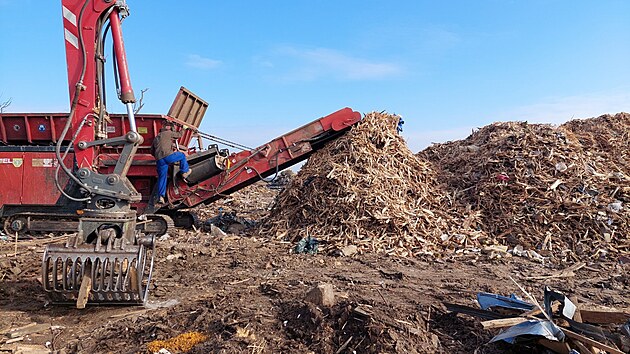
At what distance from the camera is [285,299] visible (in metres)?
4.73

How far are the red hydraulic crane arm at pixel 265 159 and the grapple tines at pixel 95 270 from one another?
486cm

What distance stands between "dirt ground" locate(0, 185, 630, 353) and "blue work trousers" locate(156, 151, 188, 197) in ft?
3.90

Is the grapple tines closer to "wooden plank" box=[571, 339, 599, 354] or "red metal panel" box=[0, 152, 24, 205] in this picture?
"wooden plank" box=[571, 339, 599, 354]

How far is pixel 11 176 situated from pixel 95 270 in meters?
5.15

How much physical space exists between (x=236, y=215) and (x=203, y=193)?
2.43 metres

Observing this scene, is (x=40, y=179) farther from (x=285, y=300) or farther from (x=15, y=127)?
(x=285, y=300)

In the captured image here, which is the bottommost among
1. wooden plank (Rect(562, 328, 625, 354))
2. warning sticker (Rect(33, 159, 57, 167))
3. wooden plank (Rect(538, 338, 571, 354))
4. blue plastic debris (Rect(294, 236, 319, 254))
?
blue plastic debris (Rect(294, 236, 319, 254))

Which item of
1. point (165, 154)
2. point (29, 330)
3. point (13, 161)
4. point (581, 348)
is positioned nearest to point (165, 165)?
point (165, 154)


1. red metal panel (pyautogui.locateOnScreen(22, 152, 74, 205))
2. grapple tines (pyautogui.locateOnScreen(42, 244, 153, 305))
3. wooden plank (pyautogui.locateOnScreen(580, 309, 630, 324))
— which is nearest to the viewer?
wooden plank (pyautogui.locateOnScreen(580, 309, 630, 324))

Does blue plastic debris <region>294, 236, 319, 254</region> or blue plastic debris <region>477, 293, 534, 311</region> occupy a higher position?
blue plastic debris <region>477, 293, 534, 311</region>

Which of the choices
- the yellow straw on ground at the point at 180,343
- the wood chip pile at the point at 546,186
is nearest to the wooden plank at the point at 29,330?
the yellow straw on ground at the point at 180,343

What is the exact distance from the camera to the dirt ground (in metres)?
3.65

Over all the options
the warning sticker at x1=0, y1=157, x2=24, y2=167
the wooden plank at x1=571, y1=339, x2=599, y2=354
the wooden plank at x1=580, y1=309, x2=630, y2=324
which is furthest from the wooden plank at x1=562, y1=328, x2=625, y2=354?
the warning sticker at x1=0, y1=157, x2=24, y2=167

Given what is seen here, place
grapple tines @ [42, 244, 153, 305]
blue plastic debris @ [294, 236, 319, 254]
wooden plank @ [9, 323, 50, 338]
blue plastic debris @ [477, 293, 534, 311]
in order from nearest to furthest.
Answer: blue plastic debris @ [477, 293, 534, 311] < wooden plank @ [9, 323, 50, 338] < grapple tines @ [42, 244, 153, 305] < blue plastic debris @ [294, 236, 319, 254]
